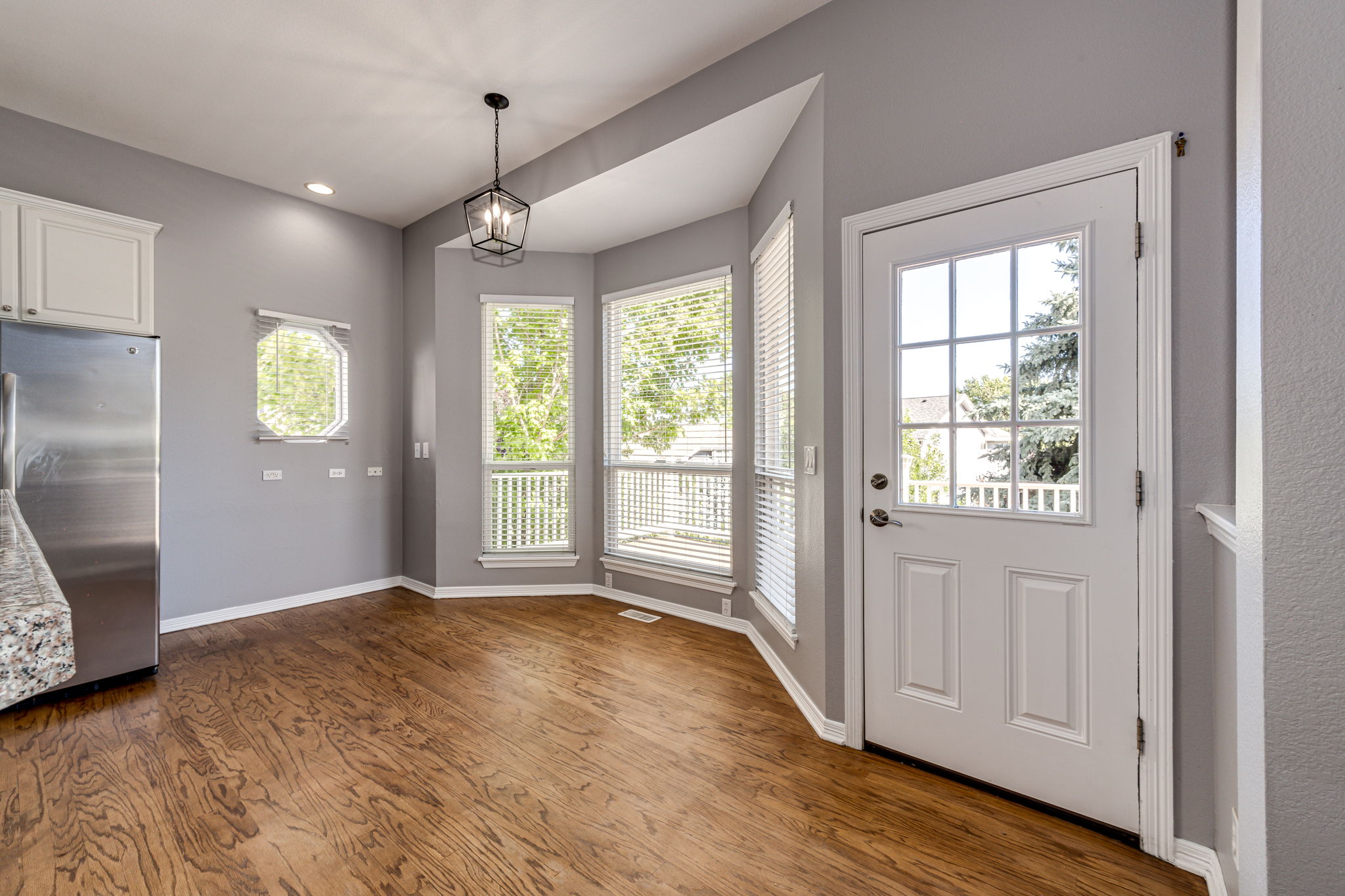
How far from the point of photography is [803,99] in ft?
7.61

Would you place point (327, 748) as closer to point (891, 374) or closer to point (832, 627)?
point (832, 627)

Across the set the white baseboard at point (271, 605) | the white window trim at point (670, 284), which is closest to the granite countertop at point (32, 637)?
the white window trim at point (670, 284)

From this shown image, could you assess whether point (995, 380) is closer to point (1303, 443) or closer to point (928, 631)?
point (928, 631)

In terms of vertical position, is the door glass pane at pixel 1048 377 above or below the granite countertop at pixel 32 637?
above

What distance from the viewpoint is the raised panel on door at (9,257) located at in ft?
8.26

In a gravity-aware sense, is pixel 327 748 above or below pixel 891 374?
below

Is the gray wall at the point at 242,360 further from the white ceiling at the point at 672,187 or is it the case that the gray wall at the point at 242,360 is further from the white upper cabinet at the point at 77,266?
the white ceiling at the point at 672,187

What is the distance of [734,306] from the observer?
343cm

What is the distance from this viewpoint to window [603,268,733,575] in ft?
11.7

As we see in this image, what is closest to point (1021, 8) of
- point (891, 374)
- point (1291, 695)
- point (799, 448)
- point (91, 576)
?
point (891, 374)

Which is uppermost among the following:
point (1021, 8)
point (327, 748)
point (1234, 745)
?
point (1021, 8)

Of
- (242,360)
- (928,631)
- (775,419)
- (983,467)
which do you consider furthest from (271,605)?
(983,467)

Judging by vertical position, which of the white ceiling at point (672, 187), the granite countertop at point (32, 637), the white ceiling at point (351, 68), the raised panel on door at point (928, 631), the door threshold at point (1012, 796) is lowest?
the door threshold at point (1012, 796)

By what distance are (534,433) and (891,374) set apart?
2898mm
